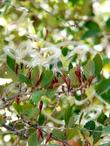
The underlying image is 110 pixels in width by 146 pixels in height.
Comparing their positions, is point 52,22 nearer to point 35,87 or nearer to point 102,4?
point 102,4

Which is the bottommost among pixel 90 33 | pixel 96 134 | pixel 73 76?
pixel 96 134

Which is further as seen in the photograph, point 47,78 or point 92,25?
point 92,25

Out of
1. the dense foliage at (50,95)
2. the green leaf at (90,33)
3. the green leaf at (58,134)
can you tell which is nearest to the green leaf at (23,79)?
the dense foliage at (50,95)

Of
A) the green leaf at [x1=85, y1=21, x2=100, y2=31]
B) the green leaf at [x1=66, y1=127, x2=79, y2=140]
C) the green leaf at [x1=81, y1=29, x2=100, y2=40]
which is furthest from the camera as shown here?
the green leaf at [x1=85, y1=21, x2=100, y2=31]

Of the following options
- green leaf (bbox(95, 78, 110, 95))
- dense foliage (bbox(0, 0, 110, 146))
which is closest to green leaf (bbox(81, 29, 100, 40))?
dense foliage (bbox(0, 0, 110, 146))

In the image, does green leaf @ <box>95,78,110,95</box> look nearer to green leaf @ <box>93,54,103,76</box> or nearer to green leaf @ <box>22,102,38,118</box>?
green leaf @ <box>93,54,103,76</box>

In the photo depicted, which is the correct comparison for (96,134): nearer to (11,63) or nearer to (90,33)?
(11,63)

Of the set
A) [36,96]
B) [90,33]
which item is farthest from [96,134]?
[90,33]

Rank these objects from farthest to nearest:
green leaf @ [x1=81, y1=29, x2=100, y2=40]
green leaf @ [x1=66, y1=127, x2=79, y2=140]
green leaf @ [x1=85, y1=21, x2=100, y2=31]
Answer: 1. green leaf @ [x1=85, y1=21, x2=100, y2=31]
2. green leaf @ [x1=81, y1=29, x2=100, y2=40]
3. green leaf @ [x1=66, y1=127, x2=79, y2=140]

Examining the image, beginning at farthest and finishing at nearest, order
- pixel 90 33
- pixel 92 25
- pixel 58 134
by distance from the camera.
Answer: pixel 92 25, pixel 90 33, pixel 58 134

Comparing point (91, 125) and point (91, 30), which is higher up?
point (91, 30)

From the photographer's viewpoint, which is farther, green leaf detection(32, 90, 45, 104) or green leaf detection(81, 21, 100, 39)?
green leaf detection(81, 21, 100, 39)
